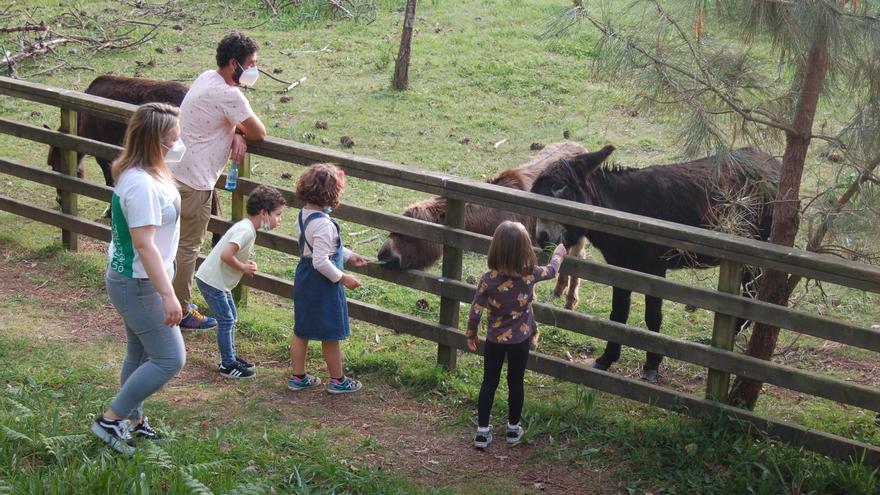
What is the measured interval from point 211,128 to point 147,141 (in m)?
1.78

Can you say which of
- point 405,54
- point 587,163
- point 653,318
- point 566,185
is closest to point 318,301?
point 566,185

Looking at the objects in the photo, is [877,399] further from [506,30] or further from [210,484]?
[506,30]

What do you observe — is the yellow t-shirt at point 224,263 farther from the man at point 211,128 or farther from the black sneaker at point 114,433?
the black sneaker at point 114,433

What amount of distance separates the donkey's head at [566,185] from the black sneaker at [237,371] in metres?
2.38

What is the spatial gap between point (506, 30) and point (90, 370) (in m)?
10.8

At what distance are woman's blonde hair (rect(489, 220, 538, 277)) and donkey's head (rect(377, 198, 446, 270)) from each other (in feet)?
4.88

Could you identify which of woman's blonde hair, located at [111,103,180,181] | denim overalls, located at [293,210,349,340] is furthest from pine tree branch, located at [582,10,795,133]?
woman's blonde hair, located at [111,103,180,181]

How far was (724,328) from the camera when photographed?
5387 millimetres

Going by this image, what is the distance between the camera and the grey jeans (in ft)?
15.5

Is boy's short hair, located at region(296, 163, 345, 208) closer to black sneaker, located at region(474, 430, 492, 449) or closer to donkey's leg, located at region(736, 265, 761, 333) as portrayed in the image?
black sneaker, located at region(474, 430, 492, 449)

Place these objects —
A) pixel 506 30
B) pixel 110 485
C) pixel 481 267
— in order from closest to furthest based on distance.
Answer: pixel 110 485, pixel 481 267, pixel 506 30

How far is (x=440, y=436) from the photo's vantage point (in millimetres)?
5637

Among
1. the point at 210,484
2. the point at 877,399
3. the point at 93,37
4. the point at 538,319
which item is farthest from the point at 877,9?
the point at 93,37

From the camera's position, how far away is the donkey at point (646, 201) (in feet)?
23.0
